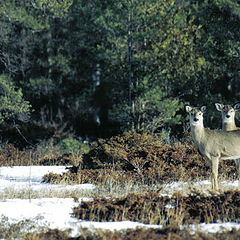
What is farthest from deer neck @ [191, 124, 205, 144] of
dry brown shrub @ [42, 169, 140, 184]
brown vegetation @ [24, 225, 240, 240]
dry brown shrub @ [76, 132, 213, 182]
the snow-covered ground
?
brown vegetation @ [24, 225, 240, 240]

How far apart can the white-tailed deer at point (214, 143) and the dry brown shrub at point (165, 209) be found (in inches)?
59.9

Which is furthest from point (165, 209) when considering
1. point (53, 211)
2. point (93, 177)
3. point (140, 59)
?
point (140, 59)

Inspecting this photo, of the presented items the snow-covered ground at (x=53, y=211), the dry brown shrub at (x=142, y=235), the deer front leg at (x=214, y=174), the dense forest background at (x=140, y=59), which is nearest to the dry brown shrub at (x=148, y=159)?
the snow-covered ground at (x=53, y=211)

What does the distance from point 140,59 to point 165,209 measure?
1311 cm

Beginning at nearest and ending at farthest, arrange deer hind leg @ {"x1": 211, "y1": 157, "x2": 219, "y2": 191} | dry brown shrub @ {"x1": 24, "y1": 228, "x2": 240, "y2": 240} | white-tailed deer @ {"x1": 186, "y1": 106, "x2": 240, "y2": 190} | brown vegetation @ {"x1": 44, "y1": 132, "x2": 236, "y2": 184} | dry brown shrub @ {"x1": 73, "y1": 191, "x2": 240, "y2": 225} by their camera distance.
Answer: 1. dry brown shrub @ {"x1": 24, "y1": 228, "x2": 240, "y2": 240}
2. dry brown shrub @ {"x1": 73, "y1": 191, "x2": 240, "y2": 225}
3. deer hind leg @ {"x1": 211, "y1": 157, "x2": 219, "y2": 191}
4. white-tailed deer @ {"x1": 186, "y1": 106, "x2": 240, "y2": 190}
5. brown vegetation @ {"x1": 44, "y1": 132, "x2": 236, "y2": 184}

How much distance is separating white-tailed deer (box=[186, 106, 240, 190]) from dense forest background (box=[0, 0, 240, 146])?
342 inches

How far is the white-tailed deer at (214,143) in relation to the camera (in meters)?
9.02

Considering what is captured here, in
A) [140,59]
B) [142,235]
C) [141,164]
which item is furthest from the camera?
[140,59]

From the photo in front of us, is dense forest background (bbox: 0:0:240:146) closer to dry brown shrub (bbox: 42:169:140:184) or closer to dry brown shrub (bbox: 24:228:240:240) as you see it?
dry brown shrub (bbox: 42:169:140:184)

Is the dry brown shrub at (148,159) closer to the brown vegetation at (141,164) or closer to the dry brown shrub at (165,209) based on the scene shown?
the brown vegetation at (141,164)

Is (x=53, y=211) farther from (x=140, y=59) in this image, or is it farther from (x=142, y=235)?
(x=140, y=59)

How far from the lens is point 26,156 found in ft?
50.4

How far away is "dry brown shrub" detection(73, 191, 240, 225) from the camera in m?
6.83

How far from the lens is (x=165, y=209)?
23.2ft
